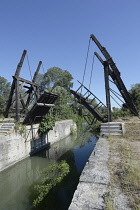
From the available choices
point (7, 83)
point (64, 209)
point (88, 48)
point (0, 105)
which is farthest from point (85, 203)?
point (7, 83)

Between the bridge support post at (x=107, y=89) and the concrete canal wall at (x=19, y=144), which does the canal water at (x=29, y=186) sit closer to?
the concrete canal wall at (x=19, y=144)

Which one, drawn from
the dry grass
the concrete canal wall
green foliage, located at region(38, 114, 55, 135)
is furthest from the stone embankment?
green foliage, located at region(38, 114, 55, 135)

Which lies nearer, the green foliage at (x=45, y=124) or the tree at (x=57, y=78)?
the green foliage at (x=45, y=124)

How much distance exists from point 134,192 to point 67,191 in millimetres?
3749

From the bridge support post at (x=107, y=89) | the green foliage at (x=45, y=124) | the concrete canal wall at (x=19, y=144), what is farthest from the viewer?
the green foliage at (x=45, y=124)

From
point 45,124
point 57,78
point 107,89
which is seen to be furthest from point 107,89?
point 57,78

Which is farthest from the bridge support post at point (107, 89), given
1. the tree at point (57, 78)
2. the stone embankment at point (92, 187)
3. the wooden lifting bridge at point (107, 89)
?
the tree at point (57, 78)

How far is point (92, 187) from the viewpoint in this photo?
2.17 meters

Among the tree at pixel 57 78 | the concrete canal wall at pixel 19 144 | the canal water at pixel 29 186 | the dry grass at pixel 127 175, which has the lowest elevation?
the canal water at pixel 29 186

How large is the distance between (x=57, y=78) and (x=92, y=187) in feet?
111

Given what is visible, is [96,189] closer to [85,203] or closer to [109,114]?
[85,203]

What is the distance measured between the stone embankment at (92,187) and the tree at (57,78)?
31321 mm

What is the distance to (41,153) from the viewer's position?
→ 1012 centimetres

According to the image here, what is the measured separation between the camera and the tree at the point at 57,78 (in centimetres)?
3381
